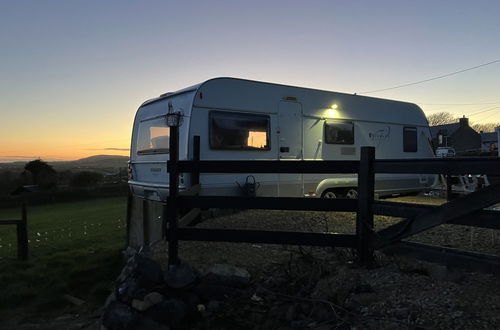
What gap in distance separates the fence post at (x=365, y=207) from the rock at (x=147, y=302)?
2007 mm

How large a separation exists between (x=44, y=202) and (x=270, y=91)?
67.5 feet

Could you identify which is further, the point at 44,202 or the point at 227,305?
the point at 44,202

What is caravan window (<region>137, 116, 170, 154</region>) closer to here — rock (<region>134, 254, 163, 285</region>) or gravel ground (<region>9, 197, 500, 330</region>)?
gravel ground (<region>9, 197, 500, 330</region>)

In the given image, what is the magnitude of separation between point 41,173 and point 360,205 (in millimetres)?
28396

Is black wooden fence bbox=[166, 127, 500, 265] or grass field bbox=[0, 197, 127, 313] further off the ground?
black wooden fence bbox=[166, 127, 500, 265]

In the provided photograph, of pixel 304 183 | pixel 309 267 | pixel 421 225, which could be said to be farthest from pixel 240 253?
pixel 304 183

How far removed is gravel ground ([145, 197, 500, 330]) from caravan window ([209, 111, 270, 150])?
9.19ft

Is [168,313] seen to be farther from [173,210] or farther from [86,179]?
[86,179]

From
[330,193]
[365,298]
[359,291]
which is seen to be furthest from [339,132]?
[365,298]

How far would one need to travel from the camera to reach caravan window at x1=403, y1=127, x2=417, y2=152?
11.1 m

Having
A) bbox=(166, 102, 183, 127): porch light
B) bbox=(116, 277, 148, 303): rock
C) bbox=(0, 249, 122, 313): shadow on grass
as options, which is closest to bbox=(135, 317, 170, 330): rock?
bbox=(116, 277, 148, 303): rock

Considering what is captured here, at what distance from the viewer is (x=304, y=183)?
8820mm

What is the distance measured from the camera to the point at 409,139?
11.2 meters

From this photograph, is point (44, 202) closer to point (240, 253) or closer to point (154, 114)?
point (154, 114)
